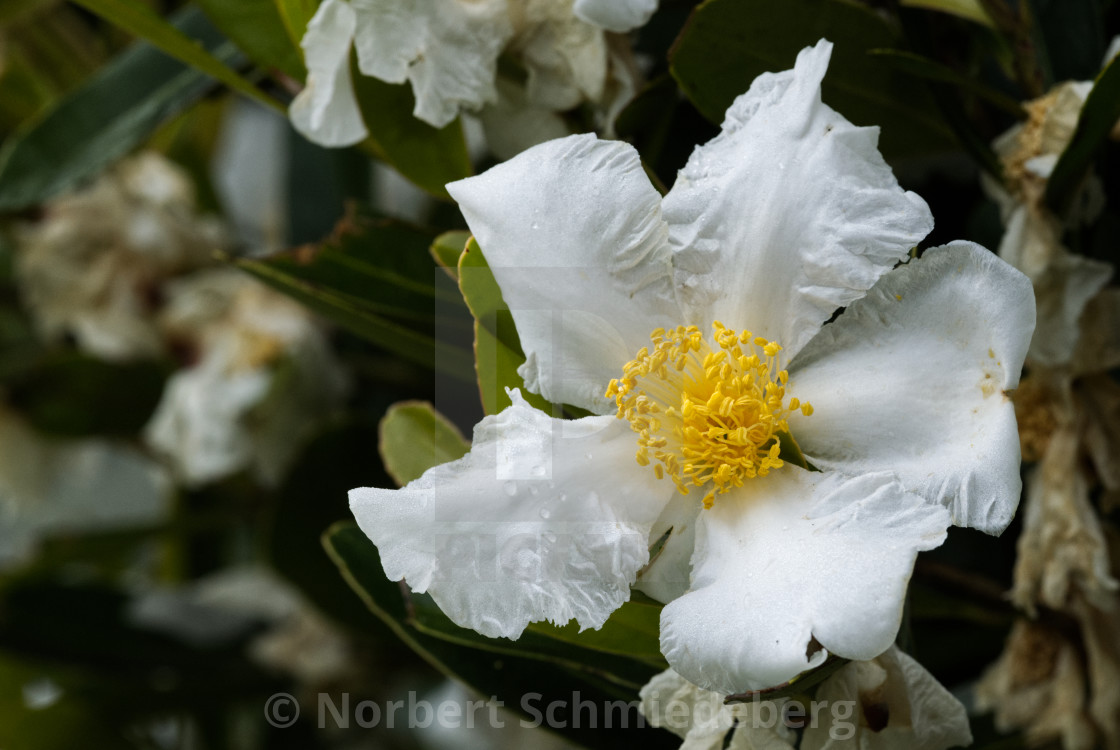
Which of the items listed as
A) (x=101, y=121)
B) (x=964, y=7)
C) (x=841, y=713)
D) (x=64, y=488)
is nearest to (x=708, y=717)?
(x=841, y=713)

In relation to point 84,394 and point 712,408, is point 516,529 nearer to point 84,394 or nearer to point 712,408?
point 712,408

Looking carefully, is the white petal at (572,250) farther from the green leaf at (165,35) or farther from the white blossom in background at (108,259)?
the white blossom in background at (108,259)

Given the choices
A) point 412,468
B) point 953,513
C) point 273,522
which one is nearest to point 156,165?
point 273,522

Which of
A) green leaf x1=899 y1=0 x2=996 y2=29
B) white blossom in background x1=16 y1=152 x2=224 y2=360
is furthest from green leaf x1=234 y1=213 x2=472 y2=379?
white blossom in background x1=16 y1=152 x2=224 y2=360

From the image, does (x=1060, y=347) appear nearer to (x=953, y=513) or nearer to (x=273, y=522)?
(x=953, y=513)

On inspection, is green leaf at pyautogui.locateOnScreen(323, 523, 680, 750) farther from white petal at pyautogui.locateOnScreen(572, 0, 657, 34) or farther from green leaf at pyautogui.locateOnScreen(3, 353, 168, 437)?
green leaf at pyautogui.locateOnScreen(3, 353, 168, 437)

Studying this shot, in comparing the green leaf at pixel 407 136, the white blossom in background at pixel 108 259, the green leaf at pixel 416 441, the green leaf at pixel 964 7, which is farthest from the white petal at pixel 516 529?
the white blossom in background at pixel 108 259

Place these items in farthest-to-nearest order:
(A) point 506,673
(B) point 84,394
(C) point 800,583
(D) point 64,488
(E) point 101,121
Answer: (D) point 64,488
(B) point 84,394
(E) point 101,121
(A) point 506,673
(C) point 800,583
